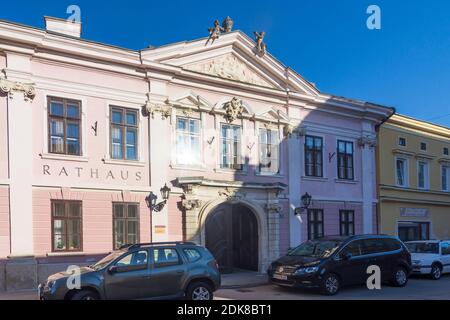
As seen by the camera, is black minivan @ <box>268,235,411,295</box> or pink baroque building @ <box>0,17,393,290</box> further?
pink baroque building @ <box>0,17,393,290</box>

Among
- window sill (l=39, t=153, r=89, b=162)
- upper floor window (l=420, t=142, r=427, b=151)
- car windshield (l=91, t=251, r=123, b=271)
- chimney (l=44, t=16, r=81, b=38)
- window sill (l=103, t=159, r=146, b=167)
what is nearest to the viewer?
car windshield (l=91, t=251, r=123, b=271)

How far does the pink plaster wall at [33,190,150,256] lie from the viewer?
50.0 ft

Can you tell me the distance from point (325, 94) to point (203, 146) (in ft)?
22.5

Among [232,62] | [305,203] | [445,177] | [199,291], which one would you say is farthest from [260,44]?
[445,177]

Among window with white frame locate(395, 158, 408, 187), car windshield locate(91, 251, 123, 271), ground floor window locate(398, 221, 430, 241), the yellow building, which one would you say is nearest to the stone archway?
the yellow building

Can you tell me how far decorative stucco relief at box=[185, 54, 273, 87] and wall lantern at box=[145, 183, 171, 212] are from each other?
4.67m

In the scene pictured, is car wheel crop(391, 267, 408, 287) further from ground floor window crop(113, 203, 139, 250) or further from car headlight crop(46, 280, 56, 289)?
car headlight crop(46, 280, 56, 289)

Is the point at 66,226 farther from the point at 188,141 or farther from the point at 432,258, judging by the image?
the point at 432,258

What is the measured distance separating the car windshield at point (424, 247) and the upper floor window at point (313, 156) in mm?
4757

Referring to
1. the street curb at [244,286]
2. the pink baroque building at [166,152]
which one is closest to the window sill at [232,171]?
the pink baroque building at [166,152]

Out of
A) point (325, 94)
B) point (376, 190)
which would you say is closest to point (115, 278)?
point (325, 94)

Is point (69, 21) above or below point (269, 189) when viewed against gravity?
above
